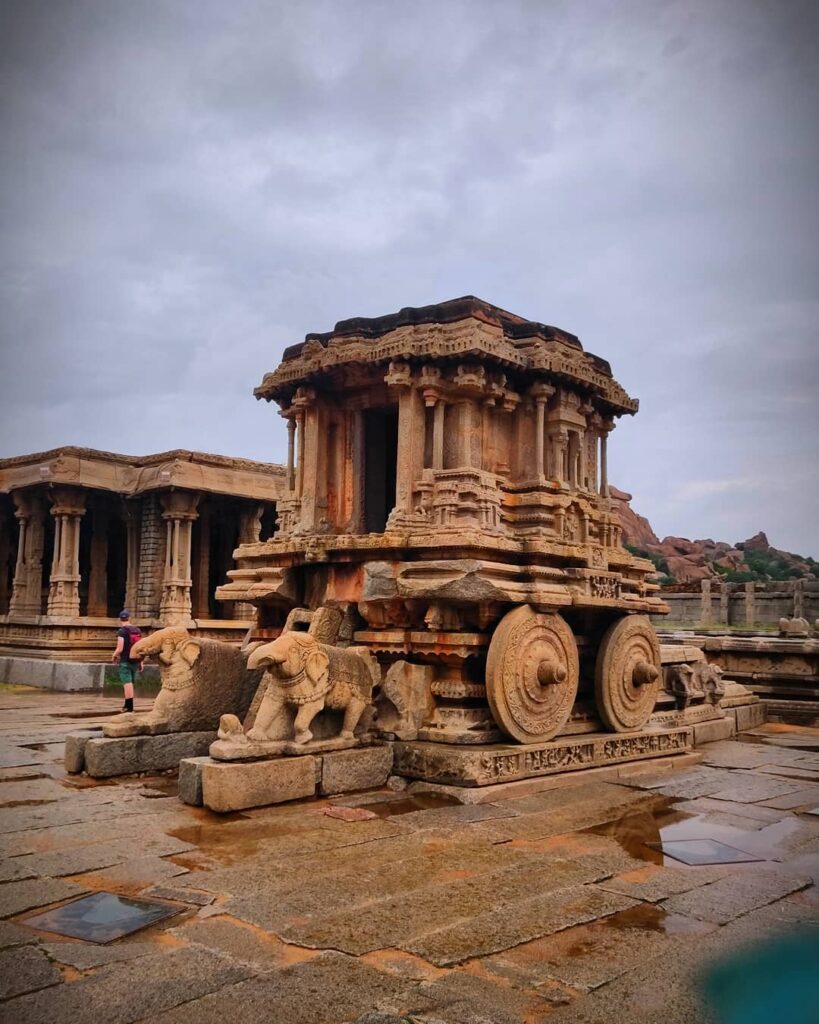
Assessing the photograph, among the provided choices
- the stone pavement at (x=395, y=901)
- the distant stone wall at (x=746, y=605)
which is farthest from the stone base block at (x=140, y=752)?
the distant stone wall at (x=746, y=605)

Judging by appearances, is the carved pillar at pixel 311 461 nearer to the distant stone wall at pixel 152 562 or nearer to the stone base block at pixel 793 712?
the stone base block at pixel 793 712

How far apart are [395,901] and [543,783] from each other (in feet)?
10.3

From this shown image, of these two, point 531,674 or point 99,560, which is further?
point 99,560

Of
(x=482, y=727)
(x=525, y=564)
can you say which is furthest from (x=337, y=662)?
(x=525, y=564)

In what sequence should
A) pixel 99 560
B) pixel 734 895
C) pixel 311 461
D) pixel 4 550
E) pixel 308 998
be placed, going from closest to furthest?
pixel 308 998 < pixel 734 895 < pixel 311 461 < pixel 99 560 < pixel 4 550

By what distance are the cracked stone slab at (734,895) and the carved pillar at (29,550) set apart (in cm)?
1986

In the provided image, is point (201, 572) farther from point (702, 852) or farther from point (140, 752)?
point (702, 852)

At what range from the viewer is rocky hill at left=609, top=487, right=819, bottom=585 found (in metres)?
59.7

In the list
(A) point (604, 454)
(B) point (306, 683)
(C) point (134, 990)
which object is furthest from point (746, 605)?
(C) point (134, 990)

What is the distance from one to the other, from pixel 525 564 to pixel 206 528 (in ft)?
53.5

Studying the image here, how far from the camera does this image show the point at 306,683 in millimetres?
6793

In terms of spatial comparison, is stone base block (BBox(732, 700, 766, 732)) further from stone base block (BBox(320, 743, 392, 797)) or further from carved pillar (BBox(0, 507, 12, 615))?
carved pillar (BBox(0, 507, 12, 615))

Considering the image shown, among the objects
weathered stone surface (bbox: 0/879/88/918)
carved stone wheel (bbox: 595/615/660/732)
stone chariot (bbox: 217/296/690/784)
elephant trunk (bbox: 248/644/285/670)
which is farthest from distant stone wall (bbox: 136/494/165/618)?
weathered stone surface (bbox: 0/879/88/918)

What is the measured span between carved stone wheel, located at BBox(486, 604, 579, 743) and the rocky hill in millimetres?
49611
